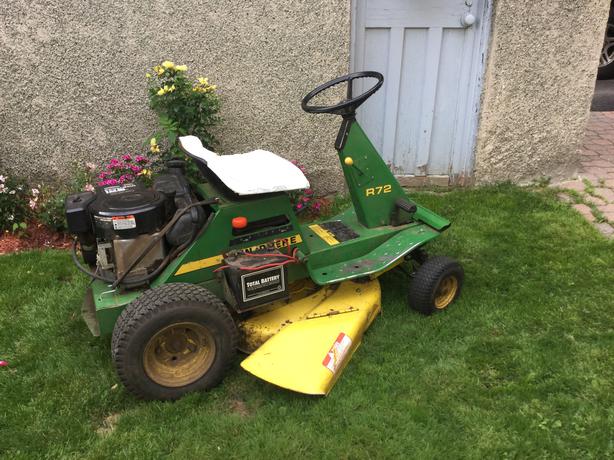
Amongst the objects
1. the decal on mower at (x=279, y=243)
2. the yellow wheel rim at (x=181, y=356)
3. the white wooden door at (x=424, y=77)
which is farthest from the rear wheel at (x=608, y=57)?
the yellow wheel rim at (x=181, y=356)

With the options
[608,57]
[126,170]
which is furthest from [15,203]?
[608,57]

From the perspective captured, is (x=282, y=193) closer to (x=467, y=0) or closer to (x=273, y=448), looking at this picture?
(x=273, y=448)

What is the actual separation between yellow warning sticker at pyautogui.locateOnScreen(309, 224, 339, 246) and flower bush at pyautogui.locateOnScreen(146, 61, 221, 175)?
143 centimetres

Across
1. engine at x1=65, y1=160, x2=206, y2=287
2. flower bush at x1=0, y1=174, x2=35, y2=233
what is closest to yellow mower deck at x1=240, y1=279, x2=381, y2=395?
engine at x1=65, y1=160, x2=206, y2=287

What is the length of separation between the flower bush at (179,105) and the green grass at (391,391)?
1.39 m

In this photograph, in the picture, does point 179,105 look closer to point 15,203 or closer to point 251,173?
point 15,203

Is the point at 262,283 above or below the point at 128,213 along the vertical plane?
below

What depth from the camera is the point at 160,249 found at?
310 cm

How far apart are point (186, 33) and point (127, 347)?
3111mm

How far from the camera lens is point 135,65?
4.88 metres

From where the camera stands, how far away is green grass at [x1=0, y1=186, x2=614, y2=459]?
2.70m

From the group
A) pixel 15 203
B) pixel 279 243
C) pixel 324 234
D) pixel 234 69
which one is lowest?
pixel 15 203

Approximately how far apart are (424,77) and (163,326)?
12.7 ft

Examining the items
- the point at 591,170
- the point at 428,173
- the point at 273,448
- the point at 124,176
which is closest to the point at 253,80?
the point at 124,176
